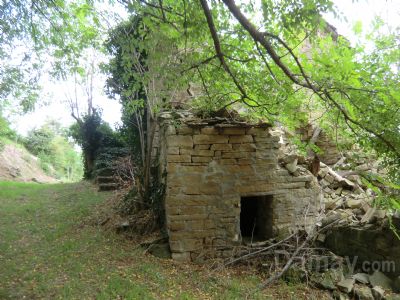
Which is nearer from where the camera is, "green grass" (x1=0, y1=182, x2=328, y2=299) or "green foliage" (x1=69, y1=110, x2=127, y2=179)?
"green grass" (x1=0, y1=182, x2=328, y2=299)

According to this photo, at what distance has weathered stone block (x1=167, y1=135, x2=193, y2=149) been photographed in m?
4.82

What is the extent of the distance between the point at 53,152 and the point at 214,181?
2345 cm

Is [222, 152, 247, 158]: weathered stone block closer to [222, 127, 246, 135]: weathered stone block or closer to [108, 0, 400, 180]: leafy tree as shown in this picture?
[222, 127, 246, 135]: weathered stone block

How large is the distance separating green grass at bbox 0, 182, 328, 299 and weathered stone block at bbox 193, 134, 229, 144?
2.03 metres

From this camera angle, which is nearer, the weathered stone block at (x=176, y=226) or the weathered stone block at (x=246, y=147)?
the weathered stone block at (x=176, y=226)

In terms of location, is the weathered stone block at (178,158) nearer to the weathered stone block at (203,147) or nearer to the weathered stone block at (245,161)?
the weathered stone block at (203,147)

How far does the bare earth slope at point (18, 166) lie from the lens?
16562mm

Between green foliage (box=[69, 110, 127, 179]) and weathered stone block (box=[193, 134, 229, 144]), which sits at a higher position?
green foliage (box=[69, 110, 127, 179])

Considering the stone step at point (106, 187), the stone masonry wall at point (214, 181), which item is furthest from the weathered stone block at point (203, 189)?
the stone step at point (106, 187)

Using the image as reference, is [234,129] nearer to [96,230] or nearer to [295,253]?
[295,253]

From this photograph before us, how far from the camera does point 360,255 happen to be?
4875 millimetres

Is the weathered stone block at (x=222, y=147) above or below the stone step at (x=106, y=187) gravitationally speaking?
above

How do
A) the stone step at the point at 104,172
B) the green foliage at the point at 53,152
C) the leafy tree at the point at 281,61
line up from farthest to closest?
the green foliage at the point at 53,152 → the stone step at the point at 104,172 → the leafy tree at the point at 281,61

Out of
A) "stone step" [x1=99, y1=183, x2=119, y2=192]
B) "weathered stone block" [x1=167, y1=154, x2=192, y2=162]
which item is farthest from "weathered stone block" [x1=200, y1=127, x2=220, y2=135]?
"stone step" [x1=99, y1=183, x2=119, y2=192]
